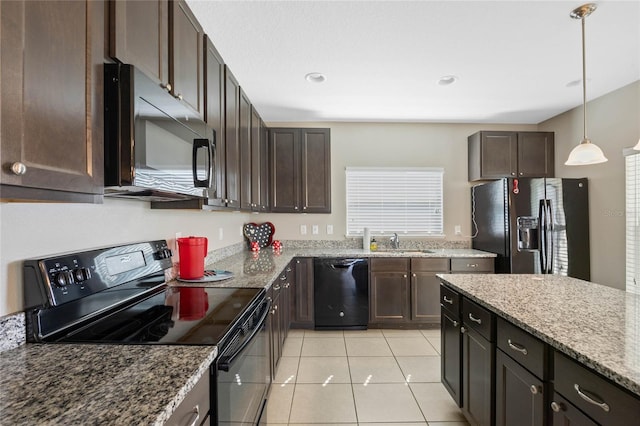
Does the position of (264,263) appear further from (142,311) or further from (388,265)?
(388,265)

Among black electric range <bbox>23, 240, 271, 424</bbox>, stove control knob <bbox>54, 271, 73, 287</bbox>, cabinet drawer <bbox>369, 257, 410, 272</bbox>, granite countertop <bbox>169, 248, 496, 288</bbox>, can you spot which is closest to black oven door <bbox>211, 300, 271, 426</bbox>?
black electric range <bbox>23, 240, 271, 424</bbox>

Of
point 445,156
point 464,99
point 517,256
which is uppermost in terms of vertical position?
point 464,99

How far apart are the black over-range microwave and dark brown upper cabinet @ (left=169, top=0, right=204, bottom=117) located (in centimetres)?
24

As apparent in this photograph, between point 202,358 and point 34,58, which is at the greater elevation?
point 34,58

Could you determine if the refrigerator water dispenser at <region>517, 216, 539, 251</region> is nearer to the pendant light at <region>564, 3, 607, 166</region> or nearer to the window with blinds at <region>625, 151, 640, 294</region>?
the window with blinds at <region>625, 151, 640, 294</region>

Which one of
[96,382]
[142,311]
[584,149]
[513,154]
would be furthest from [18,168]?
[513,154]

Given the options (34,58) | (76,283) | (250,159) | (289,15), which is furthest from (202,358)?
(250,159)

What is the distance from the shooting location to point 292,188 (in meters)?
3.77

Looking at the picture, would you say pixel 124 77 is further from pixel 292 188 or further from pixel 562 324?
pixel 292 188

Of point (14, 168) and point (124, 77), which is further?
point (124, 77)

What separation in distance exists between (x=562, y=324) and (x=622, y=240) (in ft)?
8.73

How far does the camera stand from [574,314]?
1.32 metres

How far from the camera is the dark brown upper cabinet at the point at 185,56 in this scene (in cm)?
142

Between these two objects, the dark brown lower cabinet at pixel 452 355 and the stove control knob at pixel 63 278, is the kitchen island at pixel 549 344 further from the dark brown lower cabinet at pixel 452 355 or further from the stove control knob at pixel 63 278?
Answer: the stove control knob at pixel 63 278
